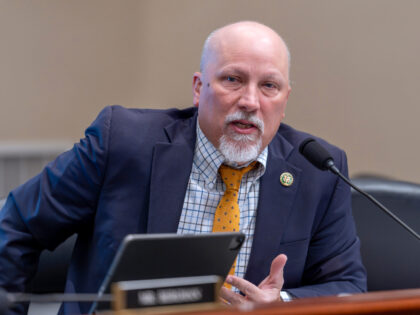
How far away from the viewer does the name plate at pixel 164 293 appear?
3.16ft

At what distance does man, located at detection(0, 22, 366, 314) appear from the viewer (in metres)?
1.71

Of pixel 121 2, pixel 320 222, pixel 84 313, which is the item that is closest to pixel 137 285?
pixel 84 313

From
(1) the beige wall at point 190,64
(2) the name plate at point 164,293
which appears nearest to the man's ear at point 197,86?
(2) the name plate at point 164,293

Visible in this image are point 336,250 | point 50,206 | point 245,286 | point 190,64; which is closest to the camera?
point 245,286

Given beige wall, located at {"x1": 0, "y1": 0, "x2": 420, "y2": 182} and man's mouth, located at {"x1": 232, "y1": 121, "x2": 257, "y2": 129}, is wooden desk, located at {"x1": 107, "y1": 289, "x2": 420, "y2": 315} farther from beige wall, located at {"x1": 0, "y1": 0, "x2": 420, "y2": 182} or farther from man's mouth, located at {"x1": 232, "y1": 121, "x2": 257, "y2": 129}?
beige wall, located at {"x1": 0, "y1": 0, "x2": 420, "y2": 182}

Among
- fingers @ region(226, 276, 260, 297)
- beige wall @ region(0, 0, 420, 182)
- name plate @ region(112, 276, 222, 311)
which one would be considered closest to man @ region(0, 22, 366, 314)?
fingers @ region(226, 276, 260, 297)

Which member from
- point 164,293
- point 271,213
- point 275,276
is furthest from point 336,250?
point 164,293

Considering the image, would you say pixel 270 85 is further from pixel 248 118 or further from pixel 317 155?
pixel 317 155

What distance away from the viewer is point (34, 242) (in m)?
1.71

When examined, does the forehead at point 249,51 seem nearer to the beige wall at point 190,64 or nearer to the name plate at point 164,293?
the name plate at point 164,293

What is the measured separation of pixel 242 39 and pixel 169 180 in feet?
1.47

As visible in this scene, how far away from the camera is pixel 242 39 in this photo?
69.2 inches

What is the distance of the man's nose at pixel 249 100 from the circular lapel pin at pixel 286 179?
26 cm

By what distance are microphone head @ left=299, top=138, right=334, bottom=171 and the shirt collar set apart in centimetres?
26
